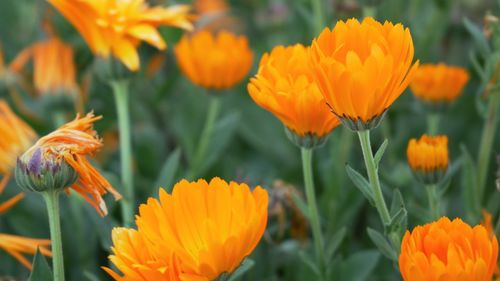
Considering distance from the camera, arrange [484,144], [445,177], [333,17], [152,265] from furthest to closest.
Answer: [333,17] → [484,144] → [445,177] → [152,265]

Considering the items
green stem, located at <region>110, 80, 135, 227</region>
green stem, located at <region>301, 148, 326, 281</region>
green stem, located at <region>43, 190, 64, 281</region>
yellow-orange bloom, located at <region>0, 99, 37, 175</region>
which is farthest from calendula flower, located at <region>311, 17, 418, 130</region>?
yellow-orange bloom, located at <region>0, 99, 37, 175</region>

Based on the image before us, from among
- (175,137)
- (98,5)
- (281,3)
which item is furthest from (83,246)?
(281,3)

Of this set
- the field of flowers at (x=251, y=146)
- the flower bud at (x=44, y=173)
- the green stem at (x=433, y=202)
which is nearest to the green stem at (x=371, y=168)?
the field of flowers at (x=251, y=146)

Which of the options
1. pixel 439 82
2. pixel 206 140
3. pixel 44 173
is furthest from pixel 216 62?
pixel 44 173

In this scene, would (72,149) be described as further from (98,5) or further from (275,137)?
(275,137)

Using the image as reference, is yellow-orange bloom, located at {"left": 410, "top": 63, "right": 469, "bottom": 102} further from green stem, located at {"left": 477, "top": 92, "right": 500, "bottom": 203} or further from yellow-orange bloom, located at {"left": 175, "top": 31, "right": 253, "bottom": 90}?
yellow-orange bloom, located at {"left": 175, "top": 31, "right": 253, "bottom": 90}

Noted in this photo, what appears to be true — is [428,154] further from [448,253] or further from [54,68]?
[54,68]
